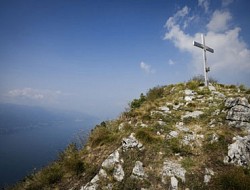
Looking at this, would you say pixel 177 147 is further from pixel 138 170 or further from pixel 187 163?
pixel 138 170

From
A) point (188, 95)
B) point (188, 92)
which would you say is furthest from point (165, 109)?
point (188, 92)

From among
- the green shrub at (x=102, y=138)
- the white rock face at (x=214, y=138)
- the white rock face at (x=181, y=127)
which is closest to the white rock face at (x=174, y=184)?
the white rock face at (x=214, y=138)

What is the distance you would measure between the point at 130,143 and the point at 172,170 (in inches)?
106

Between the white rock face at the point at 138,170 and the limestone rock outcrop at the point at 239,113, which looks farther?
the limestone rock outcrop at the point at 239,113

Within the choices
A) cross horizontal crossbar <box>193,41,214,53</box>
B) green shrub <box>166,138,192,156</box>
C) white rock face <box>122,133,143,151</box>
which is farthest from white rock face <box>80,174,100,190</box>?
cross horizontal crossbar <box>193,41,214,53</box>

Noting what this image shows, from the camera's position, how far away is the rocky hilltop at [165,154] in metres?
9.09

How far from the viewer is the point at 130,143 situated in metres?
11.2

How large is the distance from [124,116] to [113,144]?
3821 mm

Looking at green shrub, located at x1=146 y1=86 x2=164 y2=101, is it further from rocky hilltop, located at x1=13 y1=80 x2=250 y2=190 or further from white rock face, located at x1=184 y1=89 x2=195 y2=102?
rocky hilltop, located at x1=13 y1=80 x2=250 y2=190

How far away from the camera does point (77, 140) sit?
1512cm

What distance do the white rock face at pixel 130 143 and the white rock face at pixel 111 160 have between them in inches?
A: 22.3

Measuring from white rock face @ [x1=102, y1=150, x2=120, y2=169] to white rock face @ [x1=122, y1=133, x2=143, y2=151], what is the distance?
57 cm

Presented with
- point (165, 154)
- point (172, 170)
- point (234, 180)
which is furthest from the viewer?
point (165, 154)

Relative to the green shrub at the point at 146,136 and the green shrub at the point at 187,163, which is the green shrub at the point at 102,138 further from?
the green shrub at the point at 187,163
